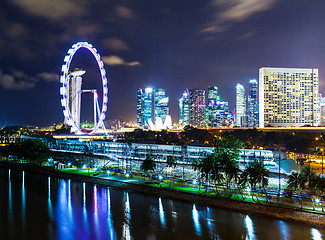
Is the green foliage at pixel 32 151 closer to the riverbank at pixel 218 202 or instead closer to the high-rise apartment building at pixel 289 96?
the riverbank at pixel 218 202

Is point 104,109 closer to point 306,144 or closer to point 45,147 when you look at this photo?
point 45,147

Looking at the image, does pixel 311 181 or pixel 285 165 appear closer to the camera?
pixel 311 181

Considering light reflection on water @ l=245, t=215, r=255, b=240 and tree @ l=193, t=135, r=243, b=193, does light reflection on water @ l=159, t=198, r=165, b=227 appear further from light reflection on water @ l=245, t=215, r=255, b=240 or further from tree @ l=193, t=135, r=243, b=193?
light reflection on water @ l=245, t=215, r=255, b=240

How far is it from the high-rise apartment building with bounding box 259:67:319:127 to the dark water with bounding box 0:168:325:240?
121 metres

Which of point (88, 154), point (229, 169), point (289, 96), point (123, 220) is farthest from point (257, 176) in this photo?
point (289, 96)

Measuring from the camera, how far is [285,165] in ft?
101

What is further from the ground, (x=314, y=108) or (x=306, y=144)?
(x=314, y=108)

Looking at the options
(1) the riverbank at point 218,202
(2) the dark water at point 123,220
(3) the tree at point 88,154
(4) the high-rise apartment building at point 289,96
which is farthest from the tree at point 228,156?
(4) the high-rise apartment building at point 289,96

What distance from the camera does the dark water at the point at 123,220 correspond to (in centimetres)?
1992

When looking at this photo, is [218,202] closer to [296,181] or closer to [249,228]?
[249,228]

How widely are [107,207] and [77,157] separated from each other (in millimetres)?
23539

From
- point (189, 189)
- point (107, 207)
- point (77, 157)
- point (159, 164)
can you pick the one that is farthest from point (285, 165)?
point (77, 157)

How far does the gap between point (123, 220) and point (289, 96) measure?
13072 centimetres

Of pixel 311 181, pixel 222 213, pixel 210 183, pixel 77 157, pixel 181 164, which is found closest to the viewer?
pixel 311 181
